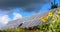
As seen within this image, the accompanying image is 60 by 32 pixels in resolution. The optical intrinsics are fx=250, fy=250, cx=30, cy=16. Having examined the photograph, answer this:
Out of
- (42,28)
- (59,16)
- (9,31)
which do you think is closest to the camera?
(59,16)

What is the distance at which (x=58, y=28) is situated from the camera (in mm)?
5453

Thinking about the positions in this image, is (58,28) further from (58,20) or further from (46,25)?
(46,25)

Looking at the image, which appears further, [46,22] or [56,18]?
[46,22]

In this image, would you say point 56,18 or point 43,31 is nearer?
point 56,18

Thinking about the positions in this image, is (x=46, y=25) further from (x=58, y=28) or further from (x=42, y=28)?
(x=58, y=28)

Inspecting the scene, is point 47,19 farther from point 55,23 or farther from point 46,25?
point 55,23

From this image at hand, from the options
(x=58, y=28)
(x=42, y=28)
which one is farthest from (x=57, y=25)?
(x=42, y=28)

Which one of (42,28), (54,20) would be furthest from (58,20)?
(42,28)

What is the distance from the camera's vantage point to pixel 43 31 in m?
6.90

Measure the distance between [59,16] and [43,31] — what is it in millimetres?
1194

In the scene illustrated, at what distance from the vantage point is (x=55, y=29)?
17.8 feet

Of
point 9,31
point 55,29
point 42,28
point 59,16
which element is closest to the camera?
point 55,29

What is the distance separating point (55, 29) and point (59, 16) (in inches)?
19.7

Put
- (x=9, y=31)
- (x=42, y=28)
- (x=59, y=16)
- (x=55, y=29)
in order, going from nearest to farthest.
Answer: (x=55, y=29) → (x=59, y=16) → (x=42, y=28) → (x=9, y=31)
